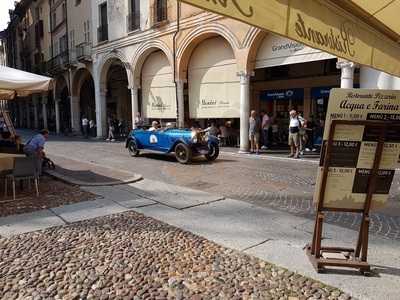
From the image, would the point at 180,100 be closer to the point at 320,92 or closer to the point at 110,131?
the point at 110,131

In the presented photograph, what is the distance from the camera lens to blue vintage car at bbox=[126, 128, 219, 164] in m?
11.4

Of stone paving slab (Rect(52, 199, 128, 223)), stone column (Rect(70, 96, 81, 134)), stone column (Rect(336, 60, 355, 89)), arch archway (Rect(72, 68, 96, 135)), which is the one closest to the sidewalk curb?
stone paving slab (Rect(52, 199, 128, 223))

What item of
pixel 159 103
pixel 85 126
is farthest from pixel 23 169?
pixel 85 126

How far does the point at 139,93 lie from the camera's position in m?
20.4

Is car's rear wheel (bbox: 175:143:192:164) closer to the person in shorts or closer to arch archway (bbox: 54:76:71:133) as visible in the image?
the person in shorts

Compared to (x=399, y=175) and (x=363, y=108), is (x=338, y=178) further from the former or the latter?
(x=399, y=175)

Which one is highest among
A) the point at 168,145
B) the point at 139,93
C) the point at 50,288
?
the point at 139,93

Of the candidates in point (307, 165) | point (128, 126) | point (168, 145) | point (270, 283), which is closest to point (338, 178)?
point (270, 283)

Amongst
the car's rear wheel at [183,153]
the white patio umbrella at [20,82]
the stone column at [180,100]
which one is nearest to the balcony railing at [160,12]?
the stone column at [180,100]

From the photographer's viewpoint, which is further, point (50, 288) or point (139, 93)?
point (139, 93)

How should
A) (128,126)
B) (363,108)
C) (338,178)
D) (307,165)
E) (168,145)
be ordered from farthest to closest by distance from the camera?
(128,126)
(168,145)
(307,165)
(338,178)
(363,108)

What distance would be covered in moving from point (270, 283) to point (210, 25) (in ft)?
40.9

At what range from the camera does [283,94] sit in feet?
57.8

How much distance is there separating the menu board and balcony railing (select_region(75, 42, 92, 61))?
21.6m
